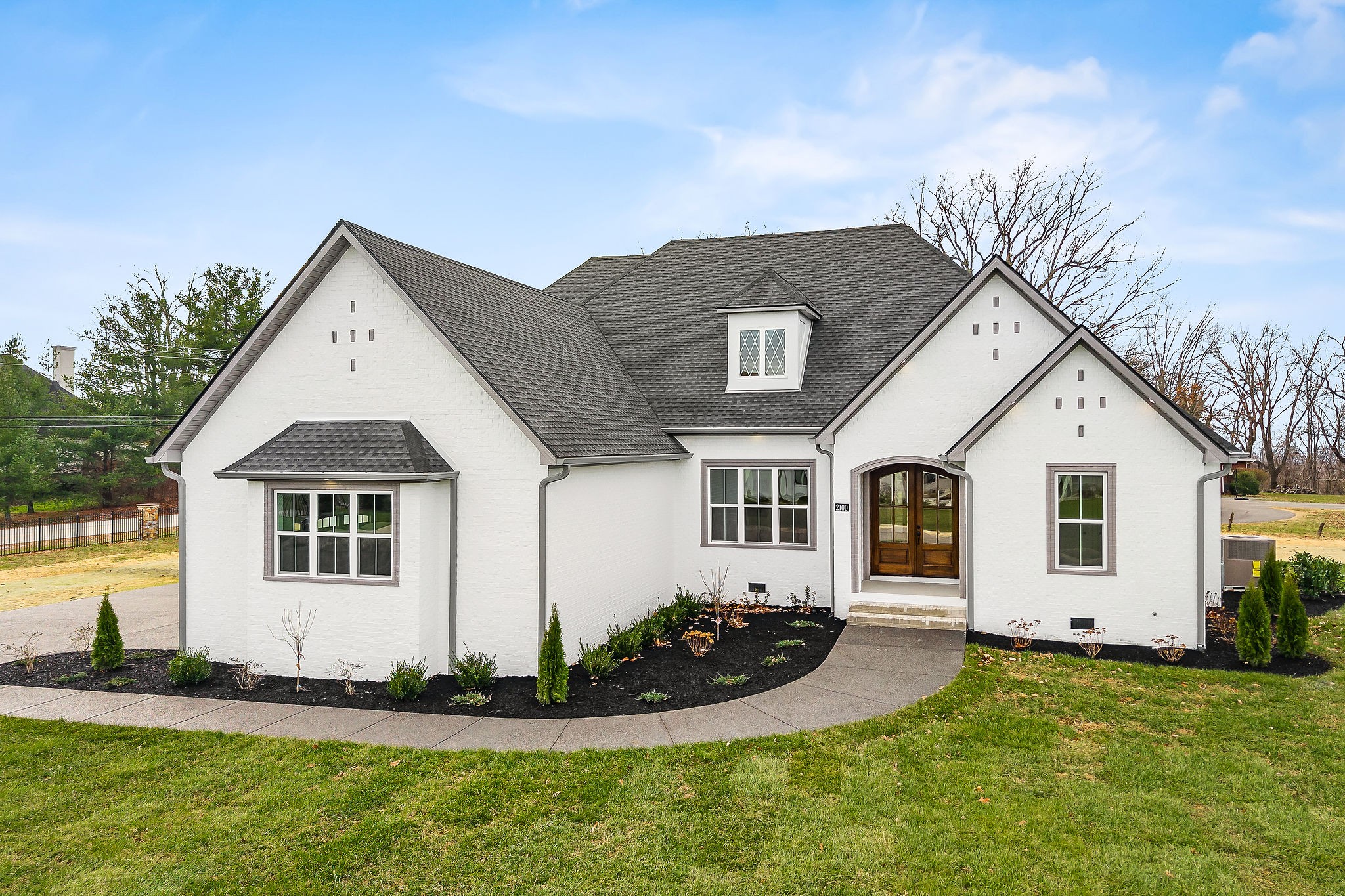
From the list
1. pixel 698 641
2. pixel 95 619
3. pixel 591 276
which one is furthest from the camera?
pixel 591 276

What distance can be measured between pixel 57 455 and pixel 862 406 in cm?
3899

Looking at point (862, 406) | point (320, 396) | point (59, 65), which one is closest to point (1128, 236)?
point (862, 406)

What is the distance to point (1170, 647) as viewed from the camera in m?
11.0

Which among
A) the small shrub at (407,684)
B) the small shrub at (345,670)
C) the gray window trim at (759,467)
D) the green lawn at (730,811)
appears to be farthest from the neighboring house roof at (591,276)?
the green lawn at (730,811)

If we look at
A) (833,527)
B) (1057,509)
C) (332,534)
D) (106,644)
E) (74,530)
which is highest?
(1057,509)

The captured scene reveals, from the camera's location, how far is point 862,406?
13219mm

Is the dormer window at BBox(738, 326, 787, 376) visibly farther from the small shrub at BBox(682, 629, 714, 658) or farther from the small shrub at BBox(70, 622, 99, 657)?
the small shrub at BBox(70, 622, 99, 657)

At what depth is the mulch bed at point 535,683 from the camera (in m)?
9.09

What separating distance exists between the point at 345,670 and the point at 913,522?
1071 centimetres

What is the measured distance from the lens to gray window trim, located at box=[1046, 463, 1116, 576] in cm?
1132

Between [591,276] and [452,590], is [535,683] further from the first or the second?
[591,276]

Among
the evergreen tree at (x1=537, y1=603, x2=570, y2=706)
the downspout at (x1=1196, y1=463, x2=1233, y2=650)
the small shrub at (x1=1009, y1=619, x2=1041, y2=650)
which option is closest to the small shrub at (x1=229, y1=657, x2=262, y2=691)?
the evergreen tree at (x1=537, y1=603, x2=570, y2=706)

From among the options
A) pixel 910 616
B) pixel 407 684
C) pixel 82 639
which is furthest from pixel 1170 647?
pixel 82 639

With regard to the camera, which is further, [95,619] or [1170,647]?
[95,619]
